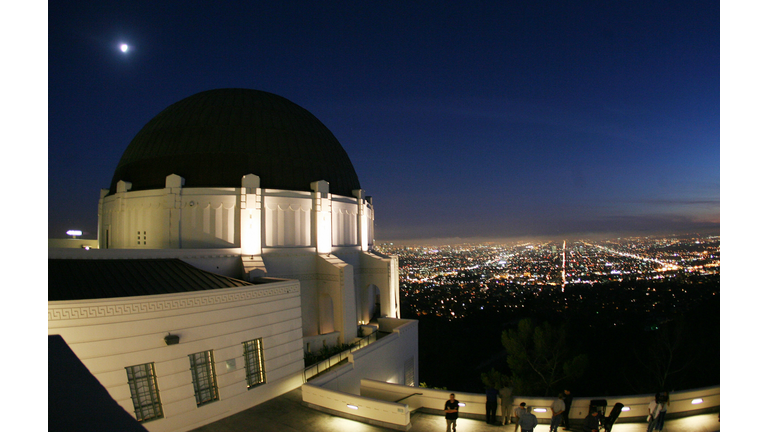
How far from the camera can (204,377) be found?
11.8 metres

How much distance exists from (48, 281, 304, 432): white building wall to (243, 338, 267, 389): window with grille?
18cm

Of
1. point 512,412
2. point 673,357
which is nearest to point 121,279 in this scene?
point 512,412

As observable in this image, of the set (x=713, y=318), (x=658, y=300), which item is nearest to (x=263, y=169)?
(x=713, y=318)

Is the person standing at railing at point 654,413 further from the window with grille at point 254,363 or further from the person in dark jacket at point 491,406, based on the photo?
A: the window with grille at point 254,363

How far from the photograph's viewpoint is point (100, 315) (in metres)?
9.97

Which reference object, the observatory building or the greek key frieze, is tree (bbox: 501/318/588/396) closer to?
the observatory building

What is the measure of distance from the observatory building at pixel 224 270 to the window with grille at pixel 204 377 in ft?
0.10

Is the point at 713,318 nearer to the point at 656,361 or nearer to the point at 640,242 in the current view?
the point at 656,361

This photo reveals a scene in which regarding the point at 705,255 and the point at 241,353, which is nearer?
the point at 241,353

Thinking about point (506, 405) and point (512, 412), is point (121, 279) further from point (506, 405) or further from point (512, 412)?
point (512, 412)

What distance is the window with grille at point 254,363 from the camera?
12828 mm

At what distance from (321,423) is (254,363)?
365cm

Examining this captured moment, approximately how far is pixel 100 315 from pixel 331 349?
1040 centimetres

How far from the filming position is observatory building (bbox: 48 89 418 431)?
10.6 m
